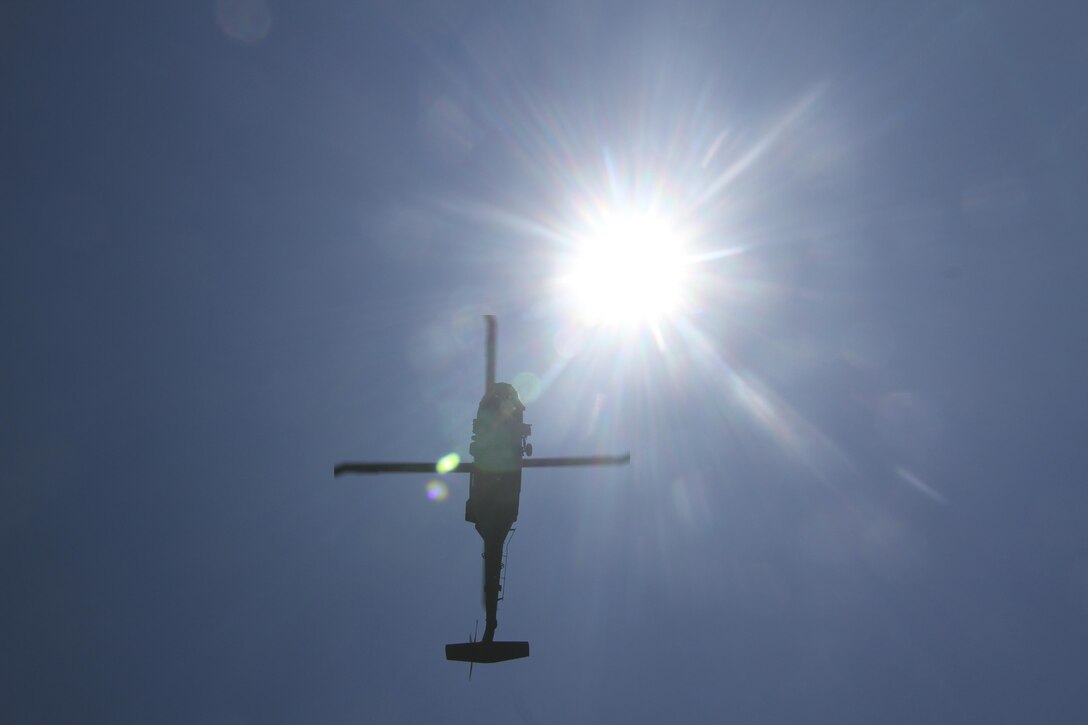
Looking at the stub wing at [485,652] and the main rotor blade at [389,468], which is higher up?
the main rotor blade at [389,468]

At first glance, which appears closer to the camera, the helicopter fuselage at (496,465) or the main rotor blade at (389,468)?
the helicopter fuselage at (496,465)

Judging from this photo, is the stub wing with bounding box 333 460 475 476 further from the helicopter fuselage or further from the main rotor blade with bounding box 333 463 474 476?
the helicopter fuselage

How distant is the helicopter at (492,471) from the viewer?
34.8 meters

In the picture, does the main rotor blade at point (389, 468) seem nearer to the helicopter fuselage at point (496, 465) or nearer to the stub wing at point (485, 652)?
the helicopter fuselage at point (496, 465)

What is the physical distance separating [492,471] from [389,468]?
5.82 m

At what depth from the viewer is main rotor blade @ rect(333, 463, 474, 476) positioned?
116 feet

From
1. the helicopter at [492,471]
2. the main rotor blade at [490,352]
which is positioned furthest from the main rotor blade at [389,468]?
the main rotor blade at [490,352]

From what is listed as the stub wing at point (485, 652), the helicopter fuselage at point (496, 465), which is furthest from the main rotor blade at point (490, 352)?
the stub wing at point (485, 652)

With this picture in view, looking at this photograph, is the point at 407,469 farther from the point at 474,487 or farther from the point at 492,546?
the point at 492,546

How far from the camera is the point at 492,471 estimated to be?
35.0 m

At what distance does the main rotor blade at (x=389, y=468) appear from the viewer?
35375 millimetres

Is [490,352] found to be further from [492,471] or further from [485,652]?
[485,652]

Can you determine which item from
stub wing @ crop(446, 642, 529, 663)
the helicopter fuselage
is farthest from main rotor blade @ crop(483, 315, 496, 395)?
stub wing @ crop(446, 642, 529, 663)

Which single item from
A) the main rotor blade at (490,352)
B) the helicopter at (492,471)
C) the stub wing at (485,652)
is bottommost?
Answer: the stub wing at (485,652)
